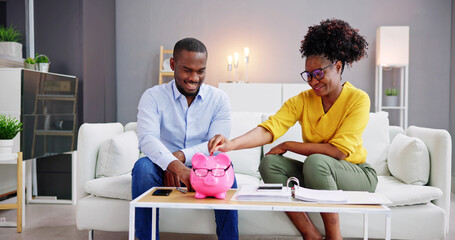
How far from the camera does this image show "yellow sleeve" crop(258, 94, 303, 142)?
6.69 ft

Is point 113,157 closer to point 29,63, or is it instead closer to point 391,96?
point 29,63

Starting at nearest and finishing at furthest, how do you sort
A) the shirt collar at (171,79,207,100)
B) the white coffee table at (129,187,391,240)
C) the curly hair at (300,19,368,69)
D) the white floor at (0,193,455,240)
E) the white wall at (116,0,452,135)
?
the white coffee table at (129,187,391,240), the curly hair at (300,19,368,69), the shirt collar at (171,79,207,100), the white floor at (0,193,455,240), the white wall at (116,0,452,135)

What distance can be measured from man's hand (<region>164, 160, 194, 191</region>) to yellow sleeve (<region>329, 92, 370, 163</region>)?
0.68 meters

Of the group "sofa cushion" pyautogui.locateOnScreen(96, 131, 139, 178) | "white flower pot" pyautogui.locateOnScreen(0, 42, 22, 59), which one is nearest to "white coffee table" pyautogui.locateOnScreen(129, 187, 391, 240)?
"sofa cushion" pyautogui.locateOnScreen(96, 131, 139, 178)

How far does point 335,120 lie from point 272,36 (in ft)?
10.6

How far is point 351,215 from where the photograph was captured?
2027 mm

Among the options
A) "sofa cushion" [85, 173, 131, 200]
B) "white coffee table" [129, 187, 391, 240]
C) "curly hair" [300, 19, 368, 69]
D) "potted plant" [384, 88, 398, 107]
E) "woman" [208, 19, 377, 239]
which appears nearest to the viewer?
"white coffee table" [129, 187, 391, 240]

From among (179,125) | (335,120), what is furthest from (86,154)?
(335,120)

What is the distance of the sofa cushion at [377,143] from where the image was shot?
254cm

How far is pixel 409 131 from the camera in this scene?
258 cm

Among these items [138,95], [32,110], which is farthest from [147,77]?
[32,110]

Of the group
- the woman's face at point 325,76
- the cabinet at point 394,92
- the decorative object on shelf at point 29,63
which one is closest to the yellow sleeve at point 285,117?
the woman's face at point 325,76

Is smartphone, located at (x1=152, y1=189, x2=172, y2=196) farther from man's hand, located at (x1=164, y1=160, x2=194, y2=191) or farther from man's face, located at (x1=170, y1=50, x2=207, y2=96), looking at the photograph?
man's face, located at (x1=170, y1=50, x2=207, y2=96)

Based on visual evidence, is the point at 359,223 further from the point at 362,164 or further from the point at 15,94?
the point at 15,94
